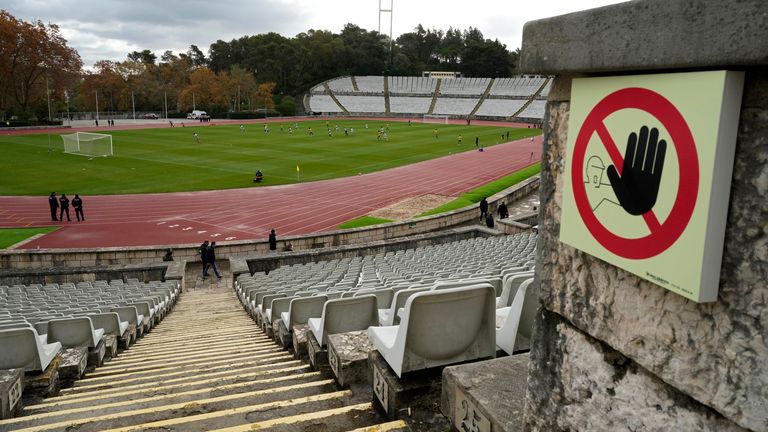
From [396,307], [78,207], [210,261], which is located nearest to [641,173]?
[396,307]

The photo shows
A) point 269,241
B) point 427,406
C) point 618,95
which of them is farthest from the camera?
point 269,241

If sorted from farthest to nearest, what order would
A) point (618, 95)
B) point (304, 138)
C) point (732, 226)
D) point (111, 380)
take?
point (304, 138)
point (111, 380)
point (618, 95)
point (732, 226)

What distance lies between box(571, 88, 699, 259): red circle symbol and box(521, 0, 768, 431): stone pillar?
Result: 102 mm

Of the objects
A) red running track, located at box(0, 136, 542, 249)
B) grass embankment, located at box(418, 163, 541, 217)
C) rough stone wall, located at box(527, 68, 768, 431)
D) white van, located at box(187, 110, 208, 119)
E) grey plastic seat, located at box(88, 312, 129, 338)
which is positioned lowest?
red running track, located at box(0, 136, 542, 249)

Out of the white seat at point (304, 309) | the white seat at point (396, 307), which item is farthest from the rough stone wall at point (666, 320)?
the white seat at point (304, 309)

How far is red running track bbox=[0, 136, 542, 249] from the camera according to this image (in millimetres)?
22750

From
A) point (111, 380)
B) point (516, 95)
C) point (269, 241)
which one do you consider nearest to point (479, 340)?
point (111, 380)

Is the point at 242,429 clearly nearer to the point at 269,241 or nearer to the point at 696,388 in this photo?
the point at 696,388

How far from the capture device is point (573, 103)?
2020 millimetres

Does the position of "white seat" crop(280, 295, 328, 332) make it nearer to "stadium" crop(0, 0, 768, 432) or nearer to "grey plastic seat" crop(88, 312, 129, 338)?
"stadium" crop(0, 0, 768, 432)

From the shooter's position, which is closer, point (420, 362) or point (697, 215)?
point (697, 215)

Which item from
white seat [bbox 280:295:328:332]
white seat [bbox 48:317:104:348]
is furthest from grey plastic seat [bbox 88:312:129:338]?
white seat [bbox 280:295:328:332]

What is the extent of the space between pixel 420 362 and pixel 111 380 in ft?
12.9

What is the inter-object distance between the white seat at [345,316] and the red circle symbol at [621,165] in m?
3.02
